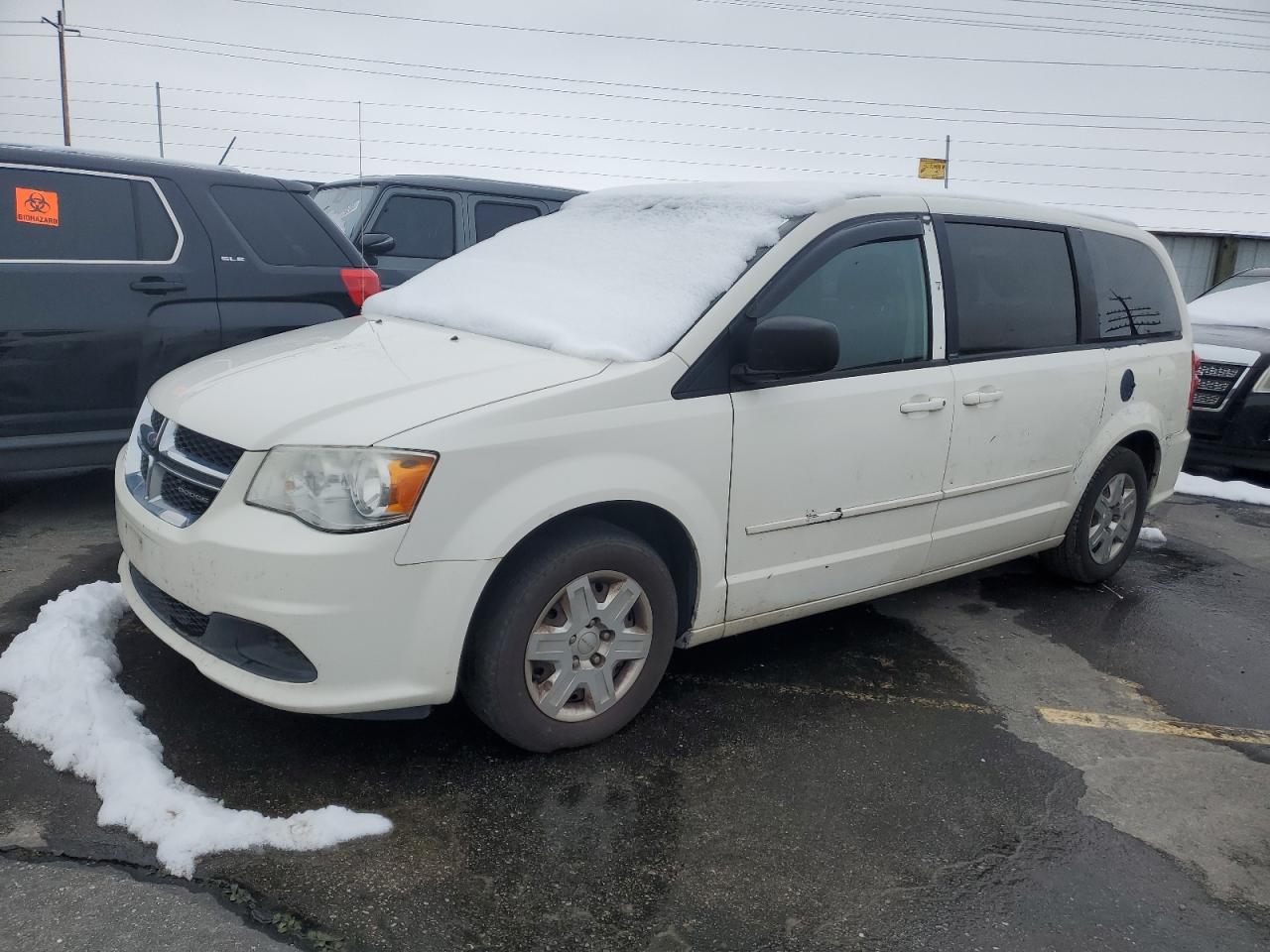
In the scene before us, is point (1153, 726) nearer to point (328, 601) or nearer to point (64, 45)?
point (328, 601)

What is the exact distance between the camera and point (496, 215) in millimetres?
8414

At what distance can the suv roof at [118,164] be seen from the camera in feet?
15.4

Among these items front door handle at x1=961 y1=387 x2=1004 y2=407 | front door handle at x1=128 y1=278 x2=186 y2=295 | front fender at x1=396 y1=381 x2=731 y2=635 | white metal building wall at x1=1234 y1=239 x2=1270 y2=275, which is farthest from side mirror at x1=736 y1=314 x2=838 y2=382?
white metal building wall at x1=1234 y1=239 x2=1270 y2=275

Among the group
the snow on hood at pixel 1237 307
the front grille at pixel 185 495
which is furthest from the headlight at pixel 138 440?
the snow on hood at pixel 1237 307

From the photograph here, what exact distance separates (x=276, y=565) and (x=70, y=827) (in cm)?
81

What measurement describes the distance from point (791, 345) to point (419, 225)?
5683 mm

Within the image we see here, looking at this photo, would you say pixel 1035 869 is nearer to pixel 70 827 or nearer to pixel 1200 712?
pixel 1200 712

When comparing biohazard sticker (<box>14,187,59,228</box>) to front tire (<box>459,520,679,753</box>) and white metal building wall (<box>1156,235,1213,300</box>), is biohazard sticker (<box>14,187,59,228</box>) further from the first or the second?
white metal building wall (<box>1156,235,1213,300</box>)

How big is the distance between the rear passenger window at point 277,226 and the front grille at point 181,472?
7.62 ft

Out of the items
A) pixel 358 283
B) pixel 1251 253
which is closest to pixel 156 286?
pixel 358 283

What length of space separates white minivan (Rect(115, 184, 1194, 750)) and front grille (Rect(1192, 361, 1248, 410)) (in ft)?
13.1

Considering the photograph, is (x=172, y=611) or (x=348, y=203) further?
(x=348, y=203)

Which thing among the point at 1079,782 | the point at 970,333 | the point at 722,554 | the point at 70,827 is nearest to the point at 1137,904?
the point at 1079,782

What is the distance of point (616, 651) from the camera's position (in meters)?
3.09
